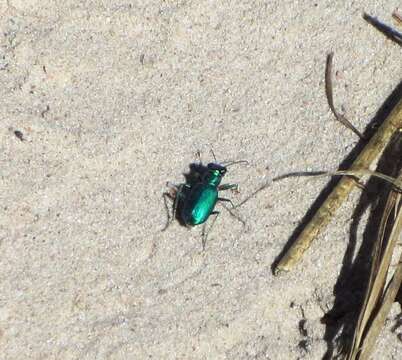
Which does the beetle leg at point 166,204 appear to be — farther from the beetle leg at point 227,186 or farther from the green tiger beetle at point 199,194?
the beetle leg at point 227,186

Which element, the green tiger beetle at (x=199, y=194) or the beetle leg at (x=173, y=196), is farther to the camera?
the beetle leg at (x=173, y=196)

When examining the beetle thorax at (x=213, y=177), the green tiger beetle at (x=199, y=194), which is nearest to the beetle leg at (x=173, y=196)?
the green tiger beetle at (x=199, y=194)

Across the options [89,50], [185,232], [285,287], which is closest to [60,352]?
[185,232]

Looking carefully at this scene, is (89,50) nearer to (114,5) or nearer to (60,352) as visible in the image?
(114,5)

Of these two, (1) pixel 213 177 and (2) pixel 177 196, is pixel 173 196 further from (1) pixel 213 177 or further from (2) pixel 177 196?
(1) pixel 213 177

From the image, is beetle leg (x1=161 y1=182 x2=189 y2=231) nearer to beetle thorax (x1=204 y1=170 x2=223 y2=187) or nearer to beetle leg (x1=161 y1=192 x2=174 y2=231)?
beetle leg (x1=161 y1=192 x2=174 y2=231)
